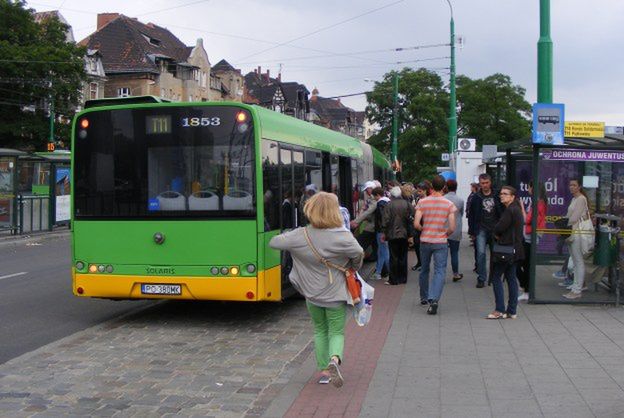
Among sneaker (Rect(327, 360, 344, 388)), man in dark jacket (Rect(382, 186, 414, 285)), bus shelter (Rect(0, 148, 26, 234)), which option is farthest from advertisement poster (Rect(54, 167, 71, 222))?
sneaker (Rect(327, 360, 344, 388))

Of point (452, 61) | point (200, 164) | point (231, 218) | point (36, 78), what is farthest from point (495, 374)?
point (36, 78)

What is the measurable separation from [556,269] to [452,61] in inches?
829

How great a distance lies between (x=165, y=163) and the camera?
30.7 feet

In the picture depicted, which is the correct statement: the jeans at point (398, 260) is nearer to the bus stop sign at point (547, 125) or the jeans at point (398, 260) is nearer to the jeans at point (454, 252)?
the jeans at point (454, 252)

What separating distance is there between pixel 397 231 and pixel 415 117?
48580mm

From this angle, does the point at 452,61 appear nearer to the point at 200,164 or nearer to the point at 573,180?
the point at 573,180

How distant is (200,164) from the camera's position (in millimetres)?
9211

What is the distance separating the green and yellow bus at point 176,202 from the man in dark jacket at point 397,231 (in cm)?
344

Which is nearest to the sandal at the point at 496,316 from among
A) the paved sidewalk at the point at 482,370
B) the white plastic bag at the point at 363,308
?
the paved sidewalk at the point at 482,370

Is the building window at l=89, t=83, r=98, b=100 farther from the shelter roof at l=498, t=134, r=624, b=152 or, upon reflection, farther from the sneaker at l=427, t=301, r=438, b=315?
the sneaker at l=427, t=301, r=438, b=315

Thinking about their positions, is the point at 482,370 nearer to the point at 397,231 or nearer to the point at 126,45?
the point at 397,231

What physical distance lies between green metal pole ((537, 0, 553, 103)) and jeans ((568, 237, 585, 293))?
7.59ft

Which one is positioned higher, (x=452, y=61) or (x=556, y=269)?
(x=452, y=61)

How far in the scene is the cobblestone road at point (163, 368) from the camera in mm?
6051
